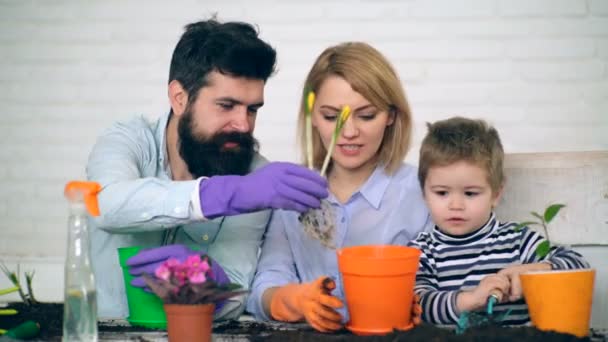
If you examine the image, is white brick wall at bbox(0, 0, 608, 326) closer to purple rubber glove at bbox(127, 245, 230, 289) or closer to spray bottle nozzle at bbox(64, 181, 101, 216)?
purple rubber glove at bbox(127, 245, 230, 289)

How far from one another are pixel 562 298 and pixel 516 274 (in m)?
0.18

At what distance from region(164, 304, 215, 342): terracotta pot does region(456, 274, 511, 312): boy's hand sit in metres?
0.52

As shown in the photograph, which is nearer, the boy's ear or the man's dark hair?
the man's dark hair

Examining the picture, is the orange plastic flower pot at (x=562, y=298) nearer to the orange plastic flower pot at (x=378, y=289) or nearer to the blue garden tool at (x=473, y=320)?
the blue garden tool at (x=473, y=320)

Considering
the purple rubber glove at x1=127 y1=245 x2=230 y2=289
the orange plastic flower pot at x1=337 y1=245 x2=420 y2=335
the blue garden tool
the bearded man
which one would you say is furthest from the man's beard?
the blue garden tool

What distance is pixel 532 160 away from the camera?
1.95 metres

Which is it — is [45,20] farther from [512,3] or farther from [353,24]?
[512,3]

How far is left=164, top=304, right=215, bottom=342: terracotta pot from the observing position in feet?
4.47

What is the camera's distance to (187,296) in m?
1.38

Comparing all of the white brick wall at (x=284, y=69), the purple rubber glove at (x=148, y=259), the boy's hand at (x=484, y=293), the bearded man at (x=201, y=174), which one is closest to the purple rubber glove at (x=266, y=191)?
the bearded man at (x=201, y=174)

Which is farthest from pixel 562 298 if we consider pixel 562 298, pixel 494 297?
pixel 494 297

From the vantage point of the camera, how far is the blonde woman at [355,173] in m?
1.95

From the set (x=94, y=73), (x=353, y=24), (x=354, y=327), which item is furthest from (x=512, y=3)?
(x=354, y=327)

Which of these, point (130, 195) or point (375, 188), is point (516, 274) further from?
A: point (130, 195)
